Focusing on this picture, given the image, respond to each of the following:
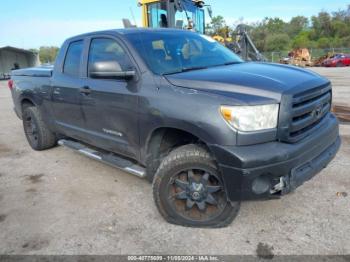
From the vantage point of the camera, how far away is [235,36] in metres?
12.8

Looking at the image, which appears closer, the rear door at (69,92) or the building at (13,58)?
the rear door at (69,92)

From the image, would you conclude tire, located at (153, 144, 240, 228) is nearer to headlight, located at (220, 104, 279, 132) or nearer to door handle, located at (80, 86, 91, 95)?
headlight, located at (220, 104, 279, 132)

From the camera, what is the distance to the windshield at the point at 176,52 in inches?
137

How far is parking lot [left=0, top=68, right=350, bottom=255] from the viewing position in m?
2.89

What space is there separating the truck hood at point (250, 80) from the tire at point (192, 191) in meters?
0.59

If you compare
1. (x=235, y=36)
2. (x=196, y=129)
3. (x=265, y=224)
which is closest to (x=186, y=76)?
(x=196, y=129)

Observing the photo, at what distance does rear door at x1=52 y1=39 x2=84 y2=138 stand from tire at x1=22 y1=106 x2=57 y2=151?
75cm

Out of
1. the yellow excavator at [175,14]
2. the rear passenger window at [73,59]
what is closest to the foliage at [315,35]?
the yellow excavator at [175,14]

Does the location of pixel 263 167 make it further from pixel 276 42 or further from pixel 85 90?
pixel 276 42

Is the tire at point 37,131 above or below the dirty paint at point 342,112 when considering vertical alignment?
above

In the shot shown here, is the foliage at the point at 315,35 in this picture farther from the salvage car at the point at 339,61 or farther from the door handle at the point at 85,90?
the door handle at the point at 85,90

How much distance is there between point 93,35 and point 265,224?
2965 mm

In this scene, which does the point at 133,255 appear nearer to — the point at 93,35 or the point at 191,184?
the point at 191,184

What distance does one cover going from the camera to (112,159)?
4.03m
